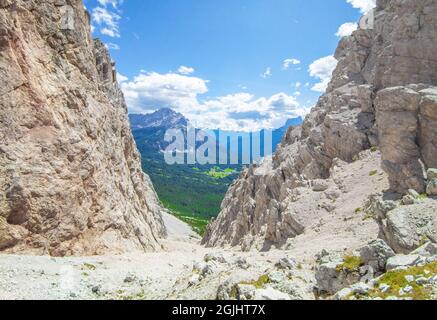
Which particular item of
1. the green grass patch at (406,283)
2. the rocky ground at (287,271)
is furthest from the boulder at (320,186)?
the green grass patch at (406,283)

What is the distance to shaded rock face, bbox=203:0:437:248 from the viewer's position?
129ft

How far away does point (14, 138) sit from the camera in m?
35.3

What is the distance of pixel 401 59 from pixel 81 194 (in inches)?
1932

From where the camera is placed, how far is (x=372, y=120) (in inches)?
2264

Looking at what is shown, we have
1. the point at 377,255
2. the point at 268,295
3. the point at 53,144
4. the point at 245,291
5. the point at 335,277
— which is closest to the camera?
the point at 268,295

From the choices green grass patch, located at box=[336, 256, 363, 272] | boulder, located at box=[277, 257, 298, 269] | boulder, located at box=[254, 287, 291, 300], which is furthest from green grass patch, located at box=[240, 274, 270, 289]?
green grass patch, located at box=[336, 256, 363, 272]

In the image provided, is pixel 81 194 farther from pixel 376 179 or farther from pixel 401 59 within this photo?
pixel 401 59

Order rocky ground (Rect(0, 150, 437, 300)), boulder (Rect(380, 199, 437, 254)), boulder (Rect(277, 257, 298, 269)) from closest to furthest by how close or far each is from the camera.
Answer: rocky ground (Rect(0, 150, 437, 300)) < boulder (Rect(277, 257, 298, 269)) < boulder (Rect(380, 199, 437, 254))

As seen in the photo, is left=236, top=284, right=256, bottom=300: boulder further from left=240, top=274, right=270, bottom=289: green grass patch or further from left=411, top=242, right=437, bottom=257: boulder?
left=411, top=242, right=437, bottom=257: boulder

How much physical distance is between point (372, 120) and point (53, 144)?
46887 millimetres

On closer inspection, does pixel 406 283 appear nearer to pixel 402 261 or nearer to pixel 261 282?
pixel 402 261

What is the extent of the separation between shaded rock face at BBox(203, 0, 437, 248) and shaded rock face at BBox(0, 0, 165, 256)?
2594cm

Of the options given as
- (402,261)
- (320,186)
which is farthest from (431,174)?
(320,186)
